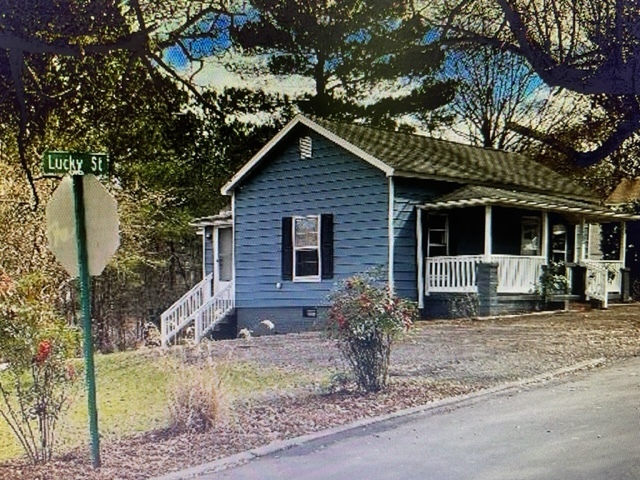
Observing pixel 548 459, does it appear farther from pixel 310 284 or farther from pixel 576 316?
pixel 576 316

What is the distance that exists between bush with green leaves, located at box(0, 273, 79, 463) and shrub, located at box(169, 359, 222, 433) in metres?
0.34

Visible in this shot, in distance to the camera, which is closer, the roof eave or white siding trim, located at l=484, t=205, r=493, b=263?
the roof eave

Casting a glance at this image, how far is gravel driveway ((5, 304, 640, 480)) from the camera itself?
1.92 meters

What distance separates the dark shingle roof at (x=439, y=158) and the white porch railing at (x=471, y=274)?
0.47 meters

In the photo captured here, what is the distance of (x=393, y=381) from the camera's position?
2.94 metres

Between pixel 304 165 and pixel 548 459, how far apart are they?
159 centimetres

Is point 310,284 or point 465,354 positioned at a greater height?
point 310,284

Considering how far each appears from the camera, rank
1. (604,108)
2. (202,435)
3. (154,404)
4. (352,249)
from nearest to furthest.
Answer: (604,108) → (202,435) → (154,404) → (352,249)

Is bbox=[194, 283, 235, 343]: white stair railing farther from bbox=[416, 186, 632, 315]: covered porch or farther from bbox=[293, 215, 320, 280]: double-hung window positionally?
bbox=[416, 186, 632, 315]: covered porch

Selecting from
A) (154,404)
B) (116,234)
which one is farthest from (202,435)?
(116,234)

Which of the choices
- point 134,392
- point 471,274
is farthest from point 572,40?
point 471,274

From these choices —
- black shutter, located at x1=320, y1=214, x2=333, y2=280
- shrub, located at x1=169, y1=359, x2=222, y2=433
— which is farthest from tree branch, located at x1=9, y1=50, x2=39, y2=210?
black shutter, located at x1=320, y1=214, x2=333, y2=280

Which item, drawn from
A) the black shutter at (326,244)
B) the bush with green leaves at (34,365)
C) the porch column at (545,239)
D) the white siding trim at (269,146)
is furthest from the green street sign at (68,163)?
the porch column at (545,239)

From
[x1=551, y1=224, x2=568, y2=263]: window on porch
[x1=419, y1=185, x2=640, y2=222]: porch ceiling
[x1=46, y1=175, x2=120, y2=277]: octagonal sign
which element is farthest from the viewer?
[x1=551, y1=224, x2=568, y2=263]: window on porch
